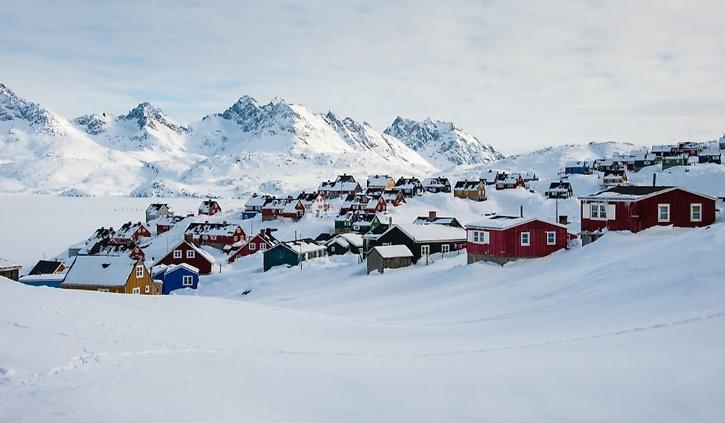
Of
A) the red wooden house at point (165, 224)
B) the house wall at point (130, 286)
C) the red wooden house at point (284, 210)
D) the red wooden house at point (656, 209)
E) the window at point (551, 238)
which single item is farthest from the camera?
the red wooden house at point (284, 210)

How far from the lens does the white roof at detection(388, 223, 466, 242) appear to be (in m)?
49.8

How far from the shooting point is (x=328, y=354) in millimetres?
14109

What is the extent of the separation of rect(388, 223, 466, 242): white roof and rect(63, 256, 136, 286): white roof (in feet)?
70.1

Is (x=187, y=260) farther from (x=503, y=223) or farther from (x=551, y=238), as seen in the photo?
(x=551, y=238)

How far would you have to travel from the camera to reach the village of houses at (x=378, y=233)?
3794 centimetres

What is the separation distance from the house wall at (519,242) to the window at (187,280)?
27618mm

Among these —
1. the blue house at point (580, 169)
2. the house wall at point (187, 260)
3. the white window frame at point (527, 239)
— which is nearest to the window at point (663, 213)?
the white window frame at point (527, 239)

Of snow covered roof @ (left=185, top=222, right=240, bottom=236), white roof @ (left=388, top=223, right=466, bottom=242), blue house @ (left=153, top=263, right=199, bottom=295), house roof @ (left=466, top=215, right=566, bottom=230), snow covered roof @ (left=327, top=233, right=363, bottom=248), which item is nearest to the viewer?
house roof @ (left=466, top=215, right=566, bottom=230)

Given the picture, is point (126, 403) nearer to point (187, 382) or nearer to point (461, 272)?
point (187, 382)

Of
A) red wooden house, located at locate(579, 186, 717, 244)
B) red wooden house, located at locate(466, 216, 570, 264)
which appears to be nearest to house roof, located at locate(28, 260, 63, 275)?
red wooden house, located at locate(466, 216, 570, 264)

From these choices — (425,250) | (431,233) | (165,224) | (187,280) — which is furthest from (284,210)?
(425,250)

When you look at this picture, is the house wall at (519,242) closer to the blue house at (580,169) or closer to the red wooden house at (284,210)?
the red wooden house at (284,210)

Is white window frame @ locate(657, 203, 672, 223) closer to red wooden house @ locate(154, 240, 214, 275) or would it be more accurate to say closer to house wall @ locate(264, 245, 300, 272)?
house wall @ locate(264, 245, 300, 272)

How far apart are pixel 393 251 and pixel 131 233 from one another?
182ft
